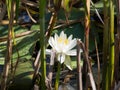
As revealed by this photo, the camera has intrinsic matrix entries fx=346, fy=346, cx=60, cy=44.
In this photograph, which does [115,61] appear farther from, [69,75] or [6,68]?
[6,68]

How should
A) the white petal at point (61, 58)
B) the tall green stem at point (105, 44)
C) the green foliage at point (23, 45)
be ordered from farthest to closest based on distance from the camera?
the green foliage at point (23, 45) → the tall green stem at point (105, 44) → the white petal at point (61, 58)

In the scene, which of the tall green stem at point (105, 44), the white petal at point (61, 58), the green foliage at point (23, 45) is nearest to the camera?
the white petal at point (61, 58)

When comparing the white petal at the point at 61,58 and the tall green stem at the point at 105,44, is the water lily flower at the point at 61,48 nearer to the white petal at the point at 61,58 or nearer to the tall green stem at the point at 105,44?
the white petal at the point at 61,58

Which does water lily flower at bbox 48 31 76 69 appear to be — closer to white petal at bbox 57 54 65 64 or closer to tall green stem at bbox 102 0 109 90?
white petal at bbox 57 54 65 64

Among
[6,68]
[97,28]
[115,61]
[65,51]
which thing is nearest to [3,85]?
[6,68]

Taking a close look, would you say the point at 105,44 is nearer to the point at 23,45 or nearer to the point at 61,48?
the point at 61,48

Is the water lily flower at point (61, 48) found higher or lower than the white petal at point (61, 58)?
higher

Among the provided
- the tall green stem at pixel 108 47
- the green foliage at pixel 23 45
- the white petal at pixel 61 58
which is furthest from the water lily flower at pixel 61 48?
the green foliage at pixel 23 45

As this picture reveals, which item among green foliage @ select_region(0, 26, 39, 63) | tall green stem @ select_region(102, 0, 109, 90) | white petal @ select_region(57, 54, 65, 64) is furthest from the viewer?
green foliage @ select_region(0, 26, 39, 63)

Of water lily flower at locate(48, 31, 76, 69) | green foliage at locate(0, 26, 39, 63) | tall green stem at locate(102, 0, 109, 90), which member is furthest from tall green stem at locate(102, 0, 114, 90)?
green foliage at locate(0, 26, 39, 63)

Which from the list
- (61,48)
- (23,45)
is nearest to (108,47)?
(61,48)

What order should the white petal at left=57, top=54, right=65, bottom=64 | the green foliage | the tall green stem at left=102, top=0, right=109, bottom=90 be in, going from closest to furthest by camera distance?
the white petal at left=57, top=54, right=65, bottom=64 < the tall green stem at left=102, top=0, right=109, bottom=90 < the green foliage
